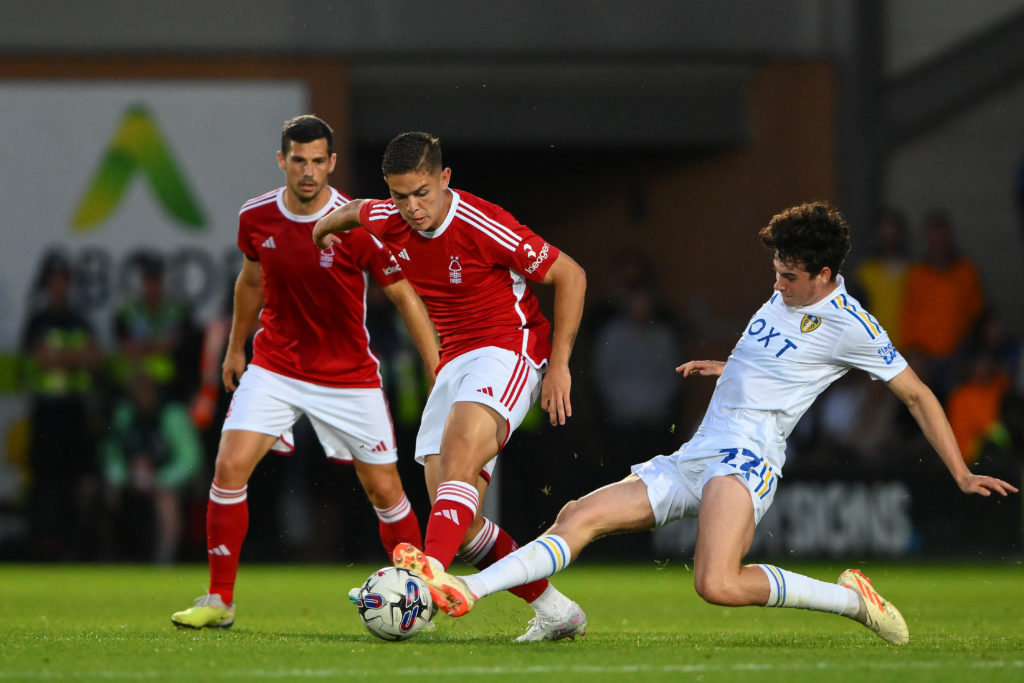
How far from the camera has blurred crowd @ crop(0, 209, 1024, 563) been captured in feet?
39.4

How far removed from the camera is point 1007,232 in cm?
1554

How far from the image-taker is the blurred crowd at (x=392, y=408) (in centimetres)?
1201

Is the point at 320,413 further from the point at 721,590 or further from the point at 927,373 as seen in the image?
the point at 927,373

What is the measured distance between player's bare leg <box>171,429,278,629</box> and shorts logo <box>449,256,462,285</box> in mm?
1256

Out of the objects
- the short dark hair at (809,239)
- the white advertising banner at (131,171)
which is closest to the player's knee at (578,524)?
the short dark hair at (809,239)

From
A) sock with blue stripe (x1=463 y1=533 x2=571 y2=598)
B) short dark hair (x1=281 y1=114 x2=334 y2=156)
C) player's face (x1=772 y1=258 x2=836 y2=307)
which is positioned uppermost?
short dark hair (x1=281 y1=114 x2=334 y2=156)

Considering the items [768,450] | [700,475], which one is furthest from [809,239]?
[700,475]

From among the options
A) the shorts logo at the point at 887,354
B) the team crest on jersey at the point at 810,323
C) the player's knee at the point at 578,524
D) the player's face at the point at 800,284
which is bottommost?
the player's knee at the point at 578,524

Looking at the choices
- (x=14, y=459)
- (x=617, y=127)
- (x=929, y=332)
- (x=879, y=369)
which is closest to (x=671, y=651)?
(x=879, y=369)

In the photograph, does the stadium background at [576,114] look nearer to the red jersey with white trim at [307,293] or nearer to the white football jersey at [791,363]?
the red jersey with white trim at [307,293]

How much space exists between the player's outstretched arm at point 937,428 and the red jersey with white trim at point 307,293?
7.56 feet

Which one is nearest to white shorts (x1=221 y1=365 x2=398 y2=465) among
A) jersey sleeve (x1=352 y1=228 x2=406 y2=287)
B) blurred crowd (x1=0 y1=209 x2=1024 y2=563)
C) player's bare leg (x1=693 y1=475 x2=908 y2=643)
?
jersey sleeve (x1=352 y1=228 x2=406 y2=287)

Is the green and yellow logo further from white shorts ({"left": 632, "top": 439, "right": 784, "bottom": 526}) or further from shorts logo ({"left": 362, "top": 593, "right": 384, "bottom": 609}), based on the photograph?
shorts logo ({"left": 362, "top": 593, "right": 384, "bottom": 609})

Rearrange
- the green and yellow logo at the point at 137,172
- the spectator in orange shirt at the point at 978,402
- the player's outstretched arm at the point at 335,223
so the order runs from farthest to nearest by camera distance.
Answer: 1. the green and yellow logo at the point at 137,172
2. the spectator in orange shirt at the point at 978,402
3. the player's outstretched arm at the point at 335,223
